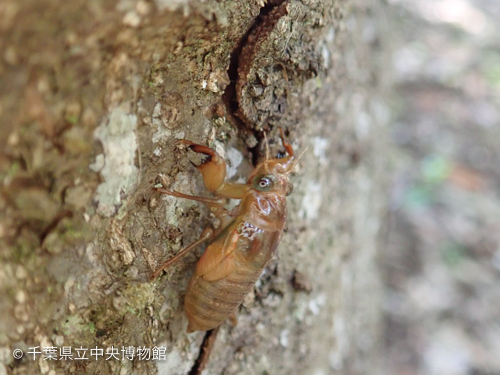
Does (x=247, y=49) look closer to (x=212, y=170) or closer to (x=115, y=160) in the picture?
(x=212, y=170)

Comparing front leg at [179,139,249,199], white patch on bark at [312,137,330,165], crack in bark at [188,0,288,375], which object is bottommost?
white patch on bark at [312,137,330,165]

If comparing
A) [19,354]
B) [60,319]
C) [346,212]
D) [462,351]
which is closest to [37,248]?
[60,319]

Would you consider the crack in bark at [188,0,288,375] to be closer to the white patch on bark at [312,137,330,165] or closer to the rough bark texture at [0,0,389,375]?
the rough bark texture at [0,0,389,375]

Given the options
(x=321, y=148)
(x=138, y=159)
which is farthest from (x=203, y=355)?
(x=321, y=148)

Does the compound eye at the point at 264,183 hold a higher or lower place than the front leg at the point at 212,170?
lower

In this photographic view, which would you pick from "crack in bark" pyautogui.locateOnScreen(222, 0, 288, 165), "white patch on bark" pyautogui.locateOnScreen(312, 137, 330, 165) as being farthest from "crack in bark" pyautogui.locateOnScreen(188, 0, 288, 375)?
"white patch on bark" pyautogui.locateOnScreen(312, 137, 330, 165)

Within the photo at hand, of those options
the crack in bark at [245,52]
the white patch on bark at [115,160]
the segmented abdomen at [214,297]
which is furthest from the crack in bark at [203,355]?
the crack in bark at [245,52]

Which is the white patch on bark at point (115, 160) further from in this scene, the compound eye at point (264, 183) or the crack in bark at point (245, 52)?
the compound eye at point (264, 183)

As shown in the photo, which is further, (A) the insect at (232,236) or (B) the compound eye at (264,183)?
(B) the compound eye at (264,183)
